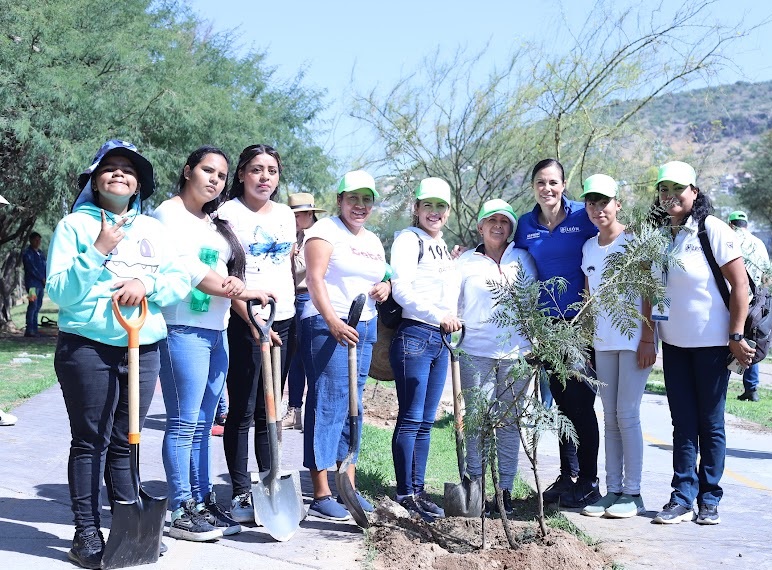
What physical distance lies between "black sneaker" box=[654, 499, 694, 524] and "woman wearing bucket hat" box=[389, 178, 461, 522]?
4.35 feet

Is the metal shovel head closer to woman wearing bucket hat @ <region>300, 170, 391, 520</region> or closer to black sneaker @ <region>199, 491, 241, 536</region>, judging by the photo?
black sneaker @ <region>199, 491, 241, 536</region>

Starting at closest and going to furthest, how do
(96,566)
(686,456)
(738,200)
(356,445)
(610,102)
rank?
(96,566) < (356,445) < (686,456) < (610,102) < (738,200)

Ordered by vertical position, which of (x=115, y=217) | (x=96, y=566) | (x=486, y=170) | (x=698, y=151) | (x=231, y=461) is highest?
(x=698, y=151)

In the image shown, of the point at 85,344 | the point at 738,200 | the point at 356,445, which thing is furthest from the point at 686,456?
the point at 738,200

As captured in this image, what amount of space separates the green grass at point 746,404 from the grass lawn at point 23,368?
7052 mm

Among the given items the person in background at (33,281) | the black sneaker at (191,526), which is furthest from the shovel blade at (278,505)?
the person in background at (33,281)

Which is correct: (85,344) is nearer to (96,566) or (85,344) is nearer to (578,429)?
(96,566)

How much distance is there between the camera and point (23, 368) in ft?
41.9

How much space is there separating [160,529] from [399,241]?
2.20 m

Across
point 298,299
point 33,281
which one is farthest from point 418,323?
point 33,281

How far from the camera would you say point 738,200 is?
47.5 meters

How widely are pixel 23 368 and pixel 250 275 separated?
872cm

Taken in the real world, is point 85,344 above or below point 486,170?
below

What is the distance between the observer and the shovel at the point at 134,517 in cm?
424
